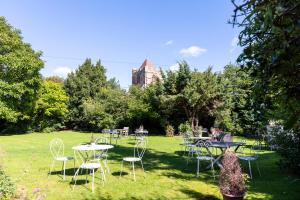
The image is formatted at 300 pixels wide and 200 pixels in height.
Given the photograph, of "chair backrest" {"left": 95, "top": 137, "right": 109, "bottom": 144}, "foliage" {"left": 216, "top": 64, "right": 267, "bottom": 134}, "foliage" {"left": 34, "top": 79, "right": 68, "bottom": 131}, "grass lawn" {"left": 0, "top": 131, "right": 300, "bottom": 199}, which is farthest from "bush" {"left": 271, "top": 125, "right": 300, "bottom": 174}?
"foliage" {"left": 34, "top": 79, "right": 68, "bottom": 131}

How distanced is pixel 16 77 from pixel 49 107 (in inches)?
138

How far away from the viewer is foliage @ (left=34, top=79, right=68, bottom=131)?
73.6ft

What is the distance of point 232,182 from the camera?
15.2ft

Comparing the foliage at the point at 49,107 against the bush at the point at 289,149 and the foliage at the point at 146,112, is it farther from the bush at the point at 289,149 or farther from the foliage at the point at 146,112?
the bush at the point at 289,149

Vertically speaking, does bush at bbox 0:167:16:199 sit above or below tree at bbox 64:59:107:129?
below

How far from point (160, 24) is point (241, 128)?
9.68 meters

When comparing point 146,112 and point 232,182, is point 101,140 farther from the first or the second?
point 146,112

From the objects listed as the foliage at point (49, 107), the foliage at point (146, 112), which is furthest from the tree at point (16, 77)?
the foliage at point (146, 112)

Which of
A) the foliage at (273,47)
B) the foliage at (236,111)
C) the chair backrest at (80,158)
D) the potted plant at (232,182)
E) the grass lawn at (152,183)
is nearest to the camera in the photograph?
the foliage at (273,47)

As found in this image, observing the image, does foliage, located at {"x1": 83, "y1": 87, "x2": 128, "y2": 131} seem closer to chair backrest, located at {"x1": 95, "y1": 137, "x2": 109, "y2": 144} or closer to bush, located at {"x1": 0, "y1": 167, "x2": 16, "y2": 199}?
chair backrest, located at {"x1": 95, "y1": 137, "x2": 109, "y2": 144}

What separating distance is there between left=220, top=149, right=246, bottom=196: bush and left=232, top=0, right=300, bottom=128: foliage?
3.56m

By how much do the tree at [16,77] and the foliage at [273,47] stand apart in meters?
20.8

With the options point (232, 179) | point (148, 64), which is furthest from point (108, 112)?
point (148, 64)

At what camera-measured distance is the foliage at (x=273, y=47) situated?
1.07 meters
